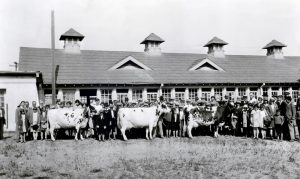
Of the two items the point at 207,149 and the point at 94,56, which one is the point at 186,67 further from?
the point at 207,149

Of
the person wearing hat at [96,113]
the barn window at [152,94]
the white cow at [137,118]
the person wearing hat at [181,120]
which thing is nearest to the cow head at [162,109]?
the white cow at [137,118]

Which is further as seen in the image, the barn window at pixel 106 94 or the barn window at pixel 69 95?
the barn window at pixel 106 94

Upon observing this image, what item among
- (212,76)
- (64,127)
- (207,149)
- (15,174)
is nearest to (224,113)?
(207,149)

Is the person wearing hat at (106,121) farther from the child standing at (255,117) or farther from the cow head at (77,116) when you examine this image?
the child standing at (255,117)

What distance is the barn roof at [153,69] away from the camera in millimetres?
26469

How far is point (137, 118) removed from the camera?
49.8ft

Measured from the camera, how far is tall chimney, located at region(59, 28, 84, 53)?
30.4m

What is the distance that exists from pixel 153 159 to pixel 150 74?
58.7 ft

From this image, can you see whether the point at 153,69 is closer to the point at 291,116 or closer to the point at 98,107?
the point at 98,107

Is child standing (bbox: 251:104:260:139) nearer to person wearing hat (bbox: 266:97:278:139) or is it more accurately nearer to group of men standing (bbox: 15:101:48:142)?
person wearing hat (bbox: 266:97:278:139)

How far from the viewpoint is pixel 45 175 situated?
29.9ft

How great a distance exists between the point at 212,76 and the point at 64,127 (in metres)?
17.3

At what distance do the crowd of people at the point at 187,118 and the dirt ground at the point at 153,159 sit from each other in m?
0.92

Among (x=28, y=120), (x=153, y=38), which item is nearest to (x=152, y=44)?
(x=153, y=38)
